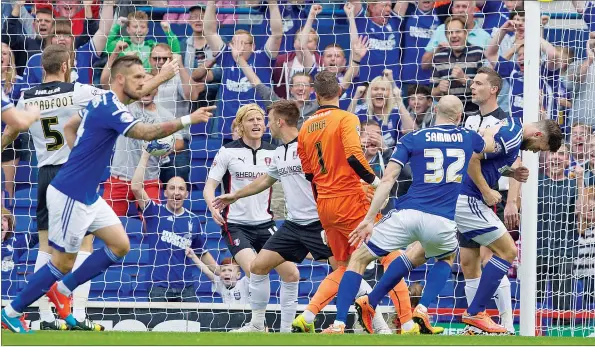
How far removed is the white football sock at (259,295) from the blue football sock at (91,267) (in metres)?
1.80

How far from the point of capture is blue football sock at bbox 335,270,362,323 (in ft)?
28.7

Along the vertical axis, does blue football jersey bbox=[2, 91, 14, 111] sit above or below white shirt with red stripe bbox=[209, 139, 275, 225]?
above

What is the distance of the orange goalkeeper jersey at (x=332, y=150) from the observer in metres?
9.09

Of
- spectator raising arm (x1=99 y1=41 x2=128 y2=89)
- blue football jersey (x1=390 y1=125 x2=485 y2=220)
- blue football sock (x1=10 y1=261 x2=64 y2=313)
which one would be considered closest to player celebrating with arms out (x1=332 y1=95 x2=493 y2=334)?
blue football jersey (x1=390 y1=125 x2=485 y2=220)

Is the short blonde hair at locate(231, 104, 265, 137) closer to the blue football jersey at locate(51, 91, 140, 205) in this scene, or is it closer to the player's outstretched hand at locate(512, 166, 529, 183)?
the blue football jersey at locate(51, 91, 140, 205)

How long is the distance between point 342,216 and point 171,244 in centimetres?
354

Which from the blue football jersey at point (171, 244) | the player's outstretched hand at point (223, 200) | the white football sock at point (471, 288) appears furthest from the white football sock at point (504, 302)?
the blue football jersey at point (171, 244)

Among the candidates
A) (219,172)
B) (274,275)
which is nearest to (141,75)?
(219,172)

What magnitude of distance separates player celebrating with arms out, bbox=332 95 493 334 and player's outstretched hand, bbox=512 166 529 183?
78cm

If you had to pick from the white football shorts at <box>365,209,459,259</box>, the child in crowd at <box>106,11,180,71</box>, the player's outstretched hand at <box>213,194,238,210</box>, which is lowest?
the white football shorts at <box>365,209,459,259</box>

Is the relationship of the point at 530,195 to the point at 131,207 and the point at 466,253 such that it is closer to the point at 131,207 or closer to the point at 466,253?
the point at 466,253

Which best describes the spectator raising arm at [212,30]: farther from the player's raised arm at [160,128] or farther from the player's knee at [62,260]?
the player's knee at [62,260]

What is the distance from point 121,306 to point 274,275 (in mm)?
1857

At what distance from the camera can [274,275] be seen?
41.2 ft
